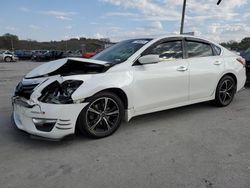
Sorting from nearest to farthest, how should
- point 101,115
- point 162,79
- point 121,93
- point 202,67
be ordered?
point 101,115
point 121,93
point 162,79
point 202,67

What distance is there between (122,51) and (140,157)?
2.14 m

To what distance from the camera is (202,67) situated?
5148 millimetres

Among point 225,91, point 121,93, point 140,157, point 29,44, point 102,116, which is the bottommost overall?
point 140,157

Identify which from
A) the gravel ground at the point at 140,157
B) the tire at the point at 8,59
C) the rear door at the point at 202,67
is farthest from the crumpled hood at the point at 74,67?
the tire at the point at 8,59

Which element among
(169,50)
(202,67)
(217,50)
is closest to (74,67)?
(169,50)

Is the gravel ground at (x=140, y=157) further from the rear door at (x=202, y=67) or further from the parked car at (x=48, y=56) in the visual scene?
→ the parked car at (x=48, y=56)

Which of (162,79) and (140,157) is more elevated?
(162,79)

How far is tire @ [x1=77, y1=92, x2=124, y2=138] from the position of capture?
3816 mm

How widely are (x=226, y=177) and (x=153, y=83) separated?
200cm

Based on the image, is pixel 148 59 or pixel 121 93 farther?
pixel 148 59

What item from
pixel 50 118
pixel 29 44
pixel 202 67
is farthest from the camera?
pixel 29 44

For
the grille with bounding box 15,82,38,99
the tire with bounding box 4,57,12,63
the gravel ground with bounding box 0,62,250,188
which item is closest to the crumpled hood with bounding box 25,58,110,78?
the grille with bounding box 15,82,38,99

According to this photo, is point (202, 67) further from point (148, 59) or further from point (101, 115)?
point (101, 115)

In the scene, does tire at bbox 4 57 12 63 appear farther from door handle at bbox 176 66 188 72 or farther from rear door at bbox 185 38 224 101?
door handle at bbox 176 66 188 72
